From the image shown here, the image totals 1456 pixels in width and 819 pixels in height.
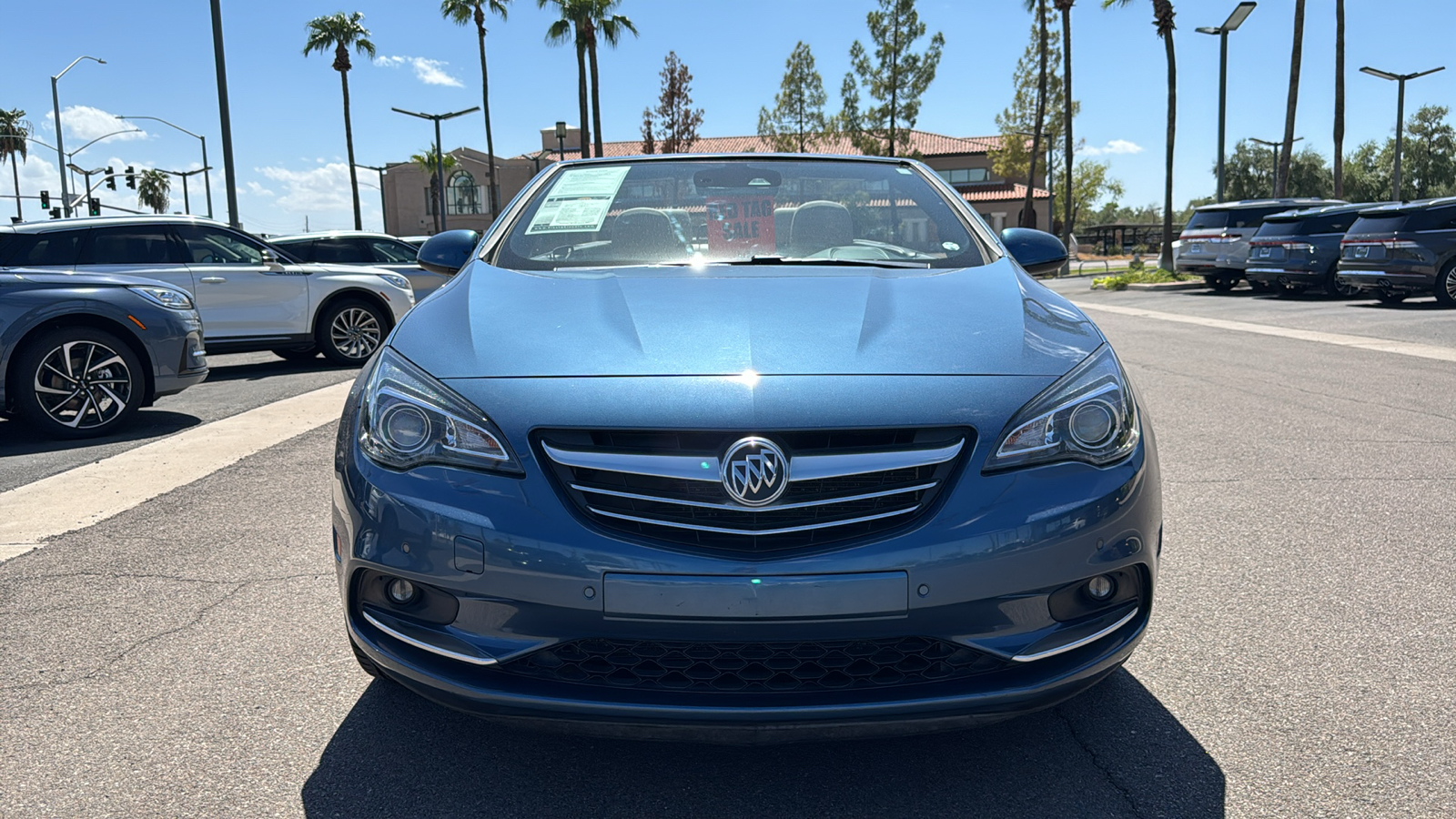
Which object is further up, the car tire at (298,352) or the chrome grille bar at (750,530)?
the chrome grille bar at (750,530)

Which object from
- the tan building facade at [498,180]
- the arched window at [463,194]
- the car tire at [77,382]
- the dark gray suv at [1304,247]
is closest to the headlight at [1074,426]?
the car tire at [77,382]

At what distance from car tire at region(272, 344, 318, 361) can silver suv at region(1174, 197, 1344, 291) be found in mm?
16551

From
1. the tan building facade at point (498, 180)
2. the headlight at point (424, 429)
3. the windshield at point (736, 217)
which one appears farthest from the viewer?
the tan building facade at point (498, 180)

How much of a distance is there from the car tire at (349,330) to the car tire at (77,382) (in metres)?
4.25

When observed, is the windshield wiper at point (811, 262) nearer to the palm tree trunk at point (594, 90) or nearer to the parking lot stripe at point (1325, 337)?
the parking lot stripe at point (1325, 337)

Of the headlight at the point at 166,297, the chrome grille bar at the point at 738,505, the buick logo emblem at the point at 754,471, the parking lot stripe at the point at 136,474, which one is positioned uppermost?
A: the headlight at the point at 166,297

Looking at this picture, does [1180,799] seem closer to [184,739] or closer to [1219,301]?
[184,739]

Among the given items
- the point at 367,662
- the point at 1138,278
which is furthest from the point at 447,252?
the point at 1138,278

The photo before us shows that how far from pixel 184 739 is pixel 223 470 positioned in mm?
3602

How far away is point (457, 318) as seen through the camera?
106 inches

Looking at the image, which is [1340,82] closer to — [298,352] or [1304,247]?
[1304,247]

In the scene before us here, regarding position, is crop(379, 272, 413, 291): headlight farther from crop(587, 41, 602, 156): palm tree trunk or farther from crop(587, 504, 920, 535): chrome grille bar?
crop(587, 41, 602, 156): palm tree trunk

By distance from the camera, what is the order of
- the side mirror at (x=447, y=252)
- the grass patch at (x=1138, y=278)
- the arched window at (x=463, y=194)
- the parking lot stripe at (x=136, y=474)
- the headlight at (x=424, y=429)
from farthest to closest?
the arched window at (x=463, y=194), the grass patch at (x=1138, y=278), the parking lot stripe at (x=136, y=474), the side mirror at (x=447, y=252), the headlight at (x=424, y=429)

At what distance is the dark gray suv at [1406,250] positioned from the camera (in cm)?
1603
